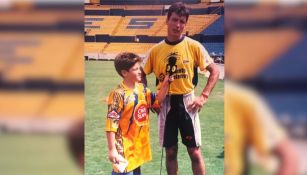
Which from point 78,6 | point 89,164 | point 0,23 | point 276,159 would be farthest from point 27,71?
point 276,159

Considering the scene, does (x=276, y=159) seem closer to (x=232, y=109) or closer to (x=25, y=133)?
(x=232, y=109)

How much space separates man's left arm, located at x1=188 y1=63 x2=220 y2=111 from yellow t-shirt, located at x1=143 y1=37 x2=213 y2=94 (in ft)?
0.13

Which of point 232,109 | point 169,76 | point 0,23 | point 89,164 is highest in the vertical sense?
point 0,23

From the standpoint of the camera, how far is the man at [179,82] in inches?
99.7

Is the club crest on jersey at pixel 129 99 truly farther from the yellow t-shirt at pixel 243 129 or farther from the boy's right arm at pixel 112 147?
the yellow t-shirt at pixel 243 129

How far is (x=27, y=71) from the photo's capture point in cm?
296

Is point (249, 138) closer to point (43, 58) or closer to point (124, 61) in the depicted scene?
point (124, 61)

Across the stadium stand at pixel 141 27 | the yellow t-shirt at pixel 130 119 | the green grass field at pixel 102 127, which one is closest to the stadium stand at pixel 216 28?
the stadium stand at pixel 141 27

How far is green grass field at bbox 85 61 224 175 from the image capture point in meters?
2.57

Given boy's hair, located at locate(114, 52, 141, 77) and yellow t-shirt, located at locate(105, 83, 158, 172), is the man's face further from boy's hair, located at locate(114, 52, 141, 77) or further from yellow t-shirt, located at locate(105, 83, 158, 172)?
yellow t-shirt, located at locate(105, 83, 158, 172)

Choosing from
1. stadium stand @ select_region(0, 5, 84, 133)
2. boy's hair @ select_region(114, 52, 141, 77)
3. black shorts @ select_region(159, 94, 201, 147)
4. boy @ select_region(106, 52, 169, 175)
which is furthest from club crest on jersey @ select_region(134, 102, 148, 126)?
stadium stand @ select_region(0, 5, 84, 133)

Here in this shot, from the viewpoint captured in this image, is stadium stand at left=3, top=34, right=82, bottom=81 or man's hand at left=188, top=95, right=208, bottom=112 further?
stadium stand at left=3, top=34, right=82, bottom=81

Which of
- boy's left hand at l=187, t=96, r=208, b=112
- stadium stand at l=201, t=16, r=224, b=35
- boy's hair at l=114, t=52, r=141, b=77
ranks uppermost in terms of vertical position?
stadium stand at l=201, t=16, r=224, b=35

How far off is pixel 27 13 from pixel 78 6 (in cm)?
36
